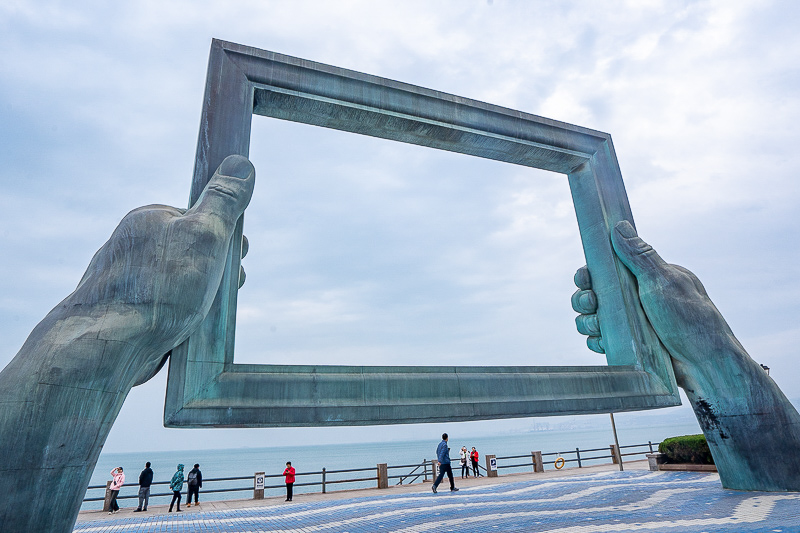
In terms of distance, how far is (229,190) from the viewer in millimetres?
6191

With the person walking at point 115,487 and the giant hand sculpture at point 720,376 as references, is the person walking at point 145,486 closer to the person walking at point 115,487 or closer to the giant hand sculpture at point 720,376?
the person walking at point 115,487

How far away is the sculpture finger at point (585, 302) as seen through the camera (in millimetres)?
9102

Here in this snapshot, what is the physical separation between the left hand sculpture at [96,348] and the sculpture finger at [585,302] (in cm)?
667

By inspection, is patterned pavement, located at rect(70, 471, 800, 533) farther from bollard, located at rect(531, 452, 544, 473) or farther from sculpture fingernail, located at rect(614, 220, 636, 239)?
sculpture fingernail, located at rect(614, 220, 636, 239)

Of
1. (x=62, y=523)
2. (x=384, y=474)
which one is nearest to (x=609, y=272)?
(x=62, y=523)

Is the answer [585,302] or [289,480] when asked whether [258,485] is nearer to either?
[289,480]

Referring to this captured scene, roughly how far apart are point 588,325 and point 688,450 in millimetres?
9487

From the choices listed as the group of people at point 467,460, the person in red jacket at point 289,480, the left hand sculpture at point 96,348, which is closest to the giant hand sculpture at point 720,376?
the left hand sculpture at point 96,348

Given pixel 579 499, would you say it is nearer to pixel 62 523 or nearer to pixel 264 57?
pixel 62 523

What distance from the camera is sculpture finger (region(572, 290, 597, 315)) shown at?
29.9ft

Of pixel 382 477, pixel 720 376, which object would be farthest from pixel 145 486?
pixel 720 376

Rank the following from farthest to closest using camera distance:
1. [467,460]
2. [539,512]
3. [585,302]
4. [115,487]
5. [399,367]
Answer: [467,460]
[115,487]
[539,512]
[585,302]
[399,367]

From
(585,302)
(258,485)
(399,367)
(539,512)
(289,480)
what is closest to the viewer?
(399,367)

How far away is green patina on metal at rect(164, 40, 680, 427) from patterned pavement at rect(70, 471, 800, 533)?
6.26 ft
